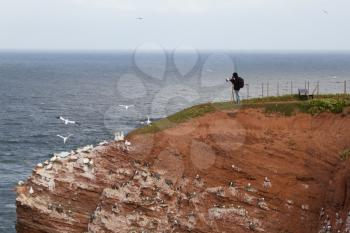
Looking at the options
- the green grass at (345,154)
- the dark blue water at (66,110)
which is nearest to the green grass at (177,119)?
the green grass at (345,154)

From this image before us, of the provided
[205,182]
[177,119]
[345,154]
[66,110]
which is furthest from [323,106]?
[66,110]

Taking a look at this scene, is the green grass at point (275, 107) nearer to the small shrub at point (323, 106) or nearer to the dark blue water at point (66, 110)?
the small shrub at point (323, 106)

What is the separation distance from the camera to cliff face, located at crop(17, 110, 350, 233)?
3434 cm

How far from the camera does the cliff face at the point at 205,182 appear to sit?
113ft

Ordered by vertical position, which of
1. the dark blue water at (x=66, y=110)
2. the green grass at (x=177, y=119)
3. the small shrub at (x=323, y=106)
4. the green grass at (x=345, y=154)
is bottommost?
the dark blue water at (x=66, y=110)

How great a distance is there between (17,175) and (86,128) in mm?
26240

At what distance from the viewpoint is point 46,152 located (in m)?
73.9

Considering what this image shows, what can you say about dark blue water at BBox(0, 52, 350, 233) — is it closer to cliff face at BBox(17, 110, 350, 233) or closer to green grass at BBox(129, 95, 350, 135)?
cliff face at BBox(17, 110, 350, 233)

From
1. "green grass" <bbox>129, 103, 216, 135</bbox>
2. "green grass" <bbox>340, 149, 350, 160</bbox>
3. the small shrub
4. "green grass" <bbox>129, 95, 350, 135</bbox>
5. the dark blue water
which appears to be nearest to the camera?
"green grass" <bbox>340, 149, 350, 160</bbox>

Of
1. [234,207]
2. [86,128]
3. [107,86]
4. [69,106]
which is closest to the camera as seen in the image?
[234,207]

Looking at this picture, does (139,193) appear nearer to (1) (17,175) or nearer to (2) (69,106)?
(1) (17,175)

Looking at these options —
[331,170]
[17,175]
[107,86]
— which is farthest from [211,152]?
[107,86]

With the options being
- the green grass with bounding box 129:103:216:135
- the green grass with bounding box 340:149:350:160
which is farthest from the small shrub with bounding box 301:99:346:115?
the green grass with bounding box 129:103:216:135

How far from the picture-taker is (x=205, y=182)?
3547 cm
